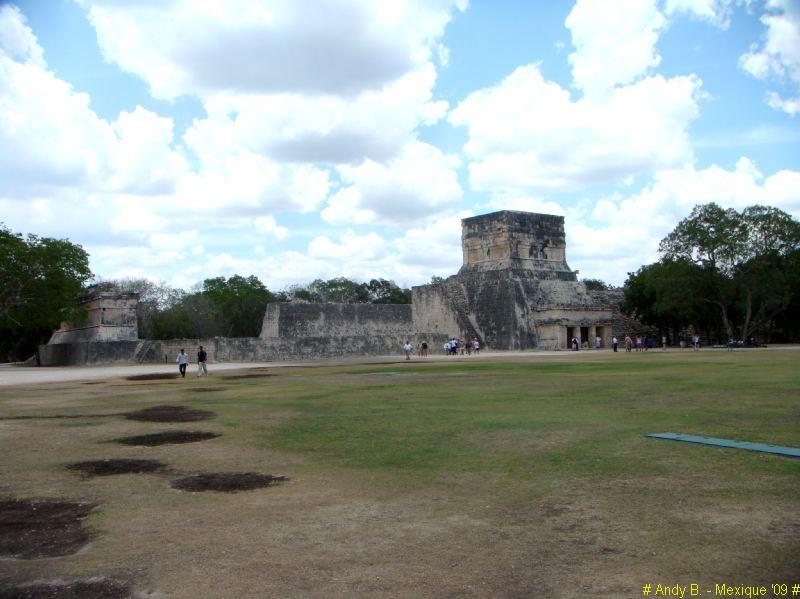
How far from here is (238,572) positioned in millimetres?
3596

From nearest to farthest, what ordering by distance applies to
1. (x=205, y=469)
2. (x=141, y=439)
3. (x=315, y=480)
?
(x=315, y=480)
(x=205, y=469)
(x=141, y=439)

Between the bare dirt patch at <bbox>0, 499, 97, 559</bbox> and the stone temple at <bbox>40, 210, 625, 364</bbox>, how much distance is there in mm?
26099

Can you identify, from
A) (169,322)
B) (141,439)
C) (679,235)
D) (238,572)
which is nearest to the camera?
(238,572)

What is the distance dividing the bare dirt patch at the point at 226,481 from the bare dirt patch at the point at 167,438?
1.84 m

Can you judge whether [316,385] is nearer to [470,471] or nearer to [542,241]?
[470,471]

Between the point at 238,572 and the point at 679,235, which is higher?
the point at 679,235

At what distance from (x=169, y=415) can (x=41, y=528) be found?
560cm

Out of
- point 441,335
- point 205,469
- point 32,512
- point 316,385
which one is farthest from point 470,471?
point 441,335

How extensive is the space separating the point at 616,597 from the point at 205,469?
3.98 meters

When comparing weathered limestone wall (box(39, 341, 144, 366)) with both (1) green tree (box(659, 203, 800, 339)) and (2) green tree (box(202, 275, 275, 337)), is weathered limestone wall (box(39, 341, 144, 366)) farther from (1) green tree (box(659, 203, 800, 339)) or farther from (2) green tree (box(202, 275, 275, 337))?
(1) green tree (box(659, 203, 800, 339))

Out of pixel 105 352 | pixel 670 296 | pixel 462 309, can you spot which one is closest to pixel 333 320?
pixel 462 309

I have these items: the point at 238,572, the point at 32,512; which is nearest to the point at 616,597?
the point at 238,572

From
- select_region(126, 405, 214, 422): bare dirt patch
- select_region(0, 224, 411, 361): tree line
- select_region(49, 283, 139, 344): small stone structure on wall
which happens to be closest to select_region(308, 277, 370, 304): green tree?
select_region(0, 224, 411, 361): tree line

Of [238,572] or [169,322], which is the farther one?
[169,322]
